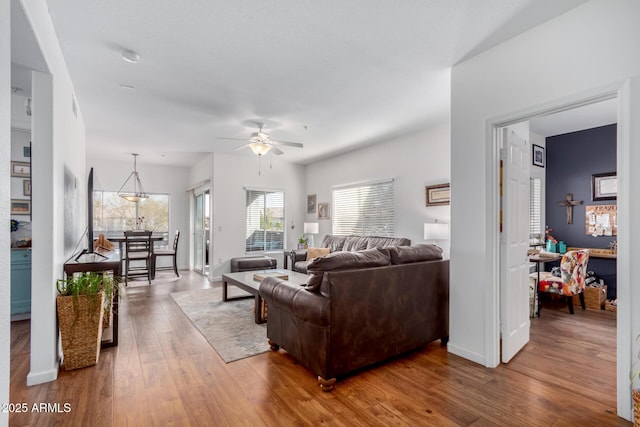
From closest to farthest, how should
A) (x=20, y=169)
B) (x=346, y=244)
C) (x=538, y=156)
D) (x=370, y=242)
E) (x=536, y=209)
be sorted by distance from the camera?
(x=20, y=169) → (x=538, y=156) → (x=536, y=209) → (x=370, y=242) → (x=346, y=244)

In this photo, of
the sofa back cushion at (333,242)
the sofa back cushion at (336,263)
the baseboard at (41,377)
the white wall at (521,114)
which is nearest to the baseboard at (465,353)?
the white wall at (521,114)

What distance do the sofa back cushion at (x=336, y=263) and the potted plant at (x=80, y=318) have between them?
1.83m

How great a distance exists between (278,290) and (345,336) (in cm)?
73

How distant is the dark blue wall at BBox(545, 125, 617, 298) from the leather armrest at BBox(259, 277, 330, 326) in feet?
15.6

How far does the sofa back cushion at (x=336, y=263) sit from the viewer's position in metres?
2.42

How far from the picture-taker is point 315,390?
234cm

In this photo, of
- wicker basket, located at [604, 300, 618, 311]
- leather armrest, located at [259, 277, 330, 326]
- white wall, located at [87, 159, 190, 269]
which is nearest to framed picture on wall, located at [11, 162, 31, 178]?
white wall, located at [87, 159, 190, 269]

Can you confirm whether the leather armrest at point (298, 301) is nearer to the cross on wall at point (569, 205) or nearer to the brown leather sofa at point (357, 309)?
the brown leather sofa at point (357, 309)

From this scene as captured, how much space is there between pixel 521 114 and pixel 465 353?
208 cm

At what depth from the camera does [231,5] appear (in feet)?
7.25

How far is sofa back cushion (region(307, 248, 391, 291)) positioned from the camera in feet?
7.94

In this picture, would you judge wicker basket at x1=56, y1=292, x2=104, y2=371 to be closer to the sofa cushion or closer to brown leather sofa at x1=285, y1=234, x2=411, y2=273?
the sofa cushion

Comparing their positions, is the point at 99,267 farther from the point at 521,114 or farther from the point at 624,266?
the point at 624,266

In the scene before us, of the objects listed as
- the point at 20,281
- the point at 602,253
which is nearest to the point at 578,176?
the point at 602,253
